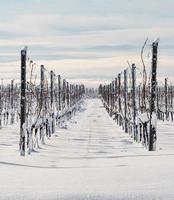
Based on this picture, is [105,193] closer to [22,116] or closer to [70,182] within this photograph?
[70,182]

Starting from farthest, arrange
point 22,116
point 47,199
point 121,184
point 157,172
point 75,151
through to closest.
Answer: point 75,151 → point 22,116 → point 157,172 → point 121,184 → point 47,199

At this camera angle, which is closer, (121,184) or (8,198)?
(8,198)

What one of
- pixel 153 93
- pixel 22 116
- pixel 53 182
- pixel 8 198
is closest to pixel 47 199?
pixel 8 198

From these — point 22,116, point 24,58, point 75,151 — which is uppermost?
point 24,58

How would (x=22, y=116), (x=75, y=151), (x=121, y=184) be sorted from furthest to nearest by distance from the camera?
(x=75, y=151), (x=22, y=116), (x=121, y=184)

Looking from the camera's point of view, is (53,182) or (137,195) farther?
(53,182)

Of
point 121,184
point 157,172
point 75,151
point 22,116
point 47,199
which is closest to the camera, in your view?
point 47,199

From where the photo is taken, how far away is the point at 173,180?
8.02 meters

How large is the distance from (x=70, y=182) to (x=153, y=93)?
1034 centimetres

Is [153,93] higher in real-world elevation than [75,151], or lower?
higher

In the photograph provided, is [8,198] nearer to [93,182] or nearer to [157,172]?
[93,182]

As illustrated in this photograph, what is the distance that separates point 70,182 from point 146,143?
12.5 metres

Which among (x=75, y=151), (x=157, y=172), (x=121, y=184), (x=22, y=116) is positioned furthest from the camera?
(x=75, y=151)

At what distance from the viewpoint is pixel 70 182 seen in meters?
8.27
